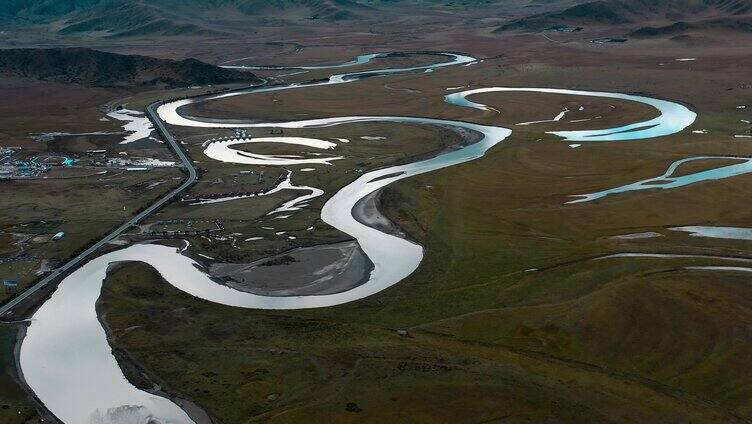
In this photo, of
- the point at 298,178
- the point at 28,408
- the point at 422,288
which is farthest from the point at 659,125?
the point at 28,408

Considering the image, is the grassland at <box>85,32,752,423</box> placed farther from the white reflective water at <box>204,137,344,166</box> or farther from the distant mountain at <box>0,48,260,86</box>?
the distant mountain at <box>0,48,260,86</box>

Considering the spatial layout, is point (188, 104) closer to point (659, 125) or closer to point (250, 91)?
point (250, 91)

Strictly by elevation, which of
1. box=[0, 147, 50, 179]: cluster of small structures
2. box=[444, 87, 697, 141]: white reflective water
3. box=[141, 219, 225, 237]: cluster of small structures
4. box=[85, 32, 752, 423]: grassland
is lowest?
box=[444, 87, 697, 141]: white reflective water

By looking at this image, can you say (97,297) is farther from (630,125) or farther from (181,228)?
(630,125)

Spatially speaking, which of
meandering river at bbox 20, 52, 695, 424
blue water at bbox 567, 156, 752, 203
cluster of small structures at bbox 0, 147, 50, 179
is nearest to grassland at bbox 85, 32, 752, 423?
meandering river at bbox 20, 52, 695, 424

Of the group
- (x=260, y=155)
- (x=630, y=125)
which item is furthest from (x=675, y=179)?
(x=260, y=155)

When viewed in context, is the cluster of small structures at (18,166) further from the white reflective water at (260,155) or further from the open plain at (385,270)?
the white reflective water at (260,155)

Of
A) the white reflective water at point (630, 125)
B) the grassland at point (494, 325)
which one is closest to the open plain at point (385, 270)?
the grassland at point (494, 325)

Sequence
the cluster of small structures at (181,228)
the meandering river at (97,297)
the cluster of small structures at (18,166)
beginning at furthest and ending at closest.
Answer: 1. the cluster of small structures at (18,166)
2. the cluster of small structures at (181,228)
3. the meandering river at (97,297)

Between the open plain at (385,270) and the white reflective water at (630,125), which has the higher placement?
the open plain at (385,270)
